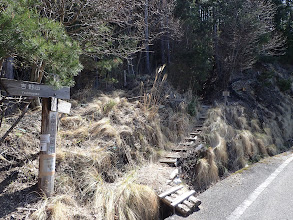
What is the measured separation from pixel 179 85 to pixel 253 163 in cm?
462

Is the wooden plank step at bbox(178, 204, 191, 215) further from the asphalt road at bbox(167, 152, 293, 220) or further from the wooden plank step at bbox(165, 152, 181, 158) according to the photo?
the wooden plank step at bbox(165, 152, 181, 158)

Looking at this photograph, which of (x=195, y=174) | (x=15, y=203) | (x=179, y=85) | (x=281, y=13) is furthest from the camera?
(x=281, y=13)

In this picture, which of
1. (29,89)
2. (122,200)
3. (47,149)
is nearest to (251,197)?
(122,200)

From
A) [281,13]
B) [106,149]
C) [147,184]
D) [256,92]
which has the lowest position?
[147,184]

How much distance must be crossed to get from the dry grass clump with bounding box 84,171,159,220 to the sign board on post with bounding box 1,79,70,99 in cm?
156

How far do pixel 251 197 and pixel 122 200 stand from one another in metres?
2.47

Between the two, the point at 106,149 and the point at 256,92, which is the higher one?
the point at 256,92

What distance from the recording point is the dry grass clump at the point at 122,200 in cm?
368

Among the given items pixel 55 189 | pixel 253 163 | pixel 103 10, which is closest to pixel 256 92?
pixel 253 163

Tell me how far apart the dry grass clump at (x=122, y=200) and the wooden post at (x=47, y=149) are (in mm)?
645

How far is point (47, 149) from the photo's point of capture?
357cm

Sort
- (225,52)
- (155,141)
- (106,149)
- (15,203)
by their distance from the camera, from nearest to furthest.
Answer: (15,203)
(106,149)
(155,141)
(225,52)

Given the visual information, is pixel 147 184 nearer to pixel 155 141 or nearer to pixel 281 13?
pixel 155 141

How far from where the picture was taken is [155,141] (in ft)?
21.0
